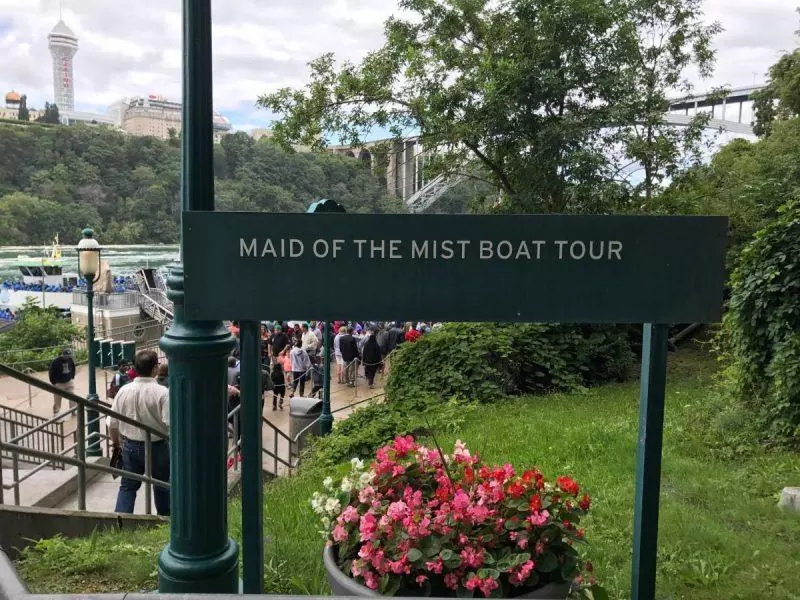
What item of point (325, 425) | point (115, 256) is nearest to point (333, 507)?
point (325, 425)

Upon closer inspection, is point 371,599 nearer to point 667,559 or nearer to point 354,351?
point 667,559

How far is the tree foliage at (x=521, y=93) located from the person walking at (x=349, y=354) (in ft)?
13.9

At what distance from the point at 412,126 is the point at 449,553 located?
39.5 feet

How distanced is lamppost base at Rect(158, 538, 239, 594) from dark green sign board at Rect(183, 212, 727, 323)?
3.20ft

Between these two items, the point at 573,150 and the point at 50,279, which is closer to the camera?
the point at 573,150

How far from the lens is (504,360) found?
10.7 metres

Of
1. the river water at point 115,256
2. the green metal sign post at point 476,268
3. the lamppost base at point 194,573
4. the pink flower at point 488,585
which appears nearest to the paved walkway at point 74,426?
the lamppost base at point 194,573

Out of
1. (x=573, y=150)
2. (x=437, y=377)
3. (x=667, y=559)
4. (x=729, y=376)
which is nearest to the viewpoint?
(x=667, y=559)

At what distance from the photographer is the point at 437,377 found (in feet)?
33.2

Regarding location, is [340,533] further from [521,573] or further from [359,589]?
[521,573]

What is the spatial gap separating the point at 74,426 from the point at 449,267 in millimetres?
14135

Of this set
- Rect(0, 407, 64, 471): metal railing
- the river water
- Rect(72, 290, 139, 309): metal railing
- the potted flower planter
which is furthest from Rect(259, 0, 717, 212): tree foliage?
the river water

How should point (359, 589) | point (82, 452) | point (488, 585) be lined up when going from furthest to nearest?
point (82, 452) → point (359, 589) → point (488, 585)

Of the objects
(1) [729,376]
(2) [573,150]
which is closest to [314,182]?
(2) [573,150]
